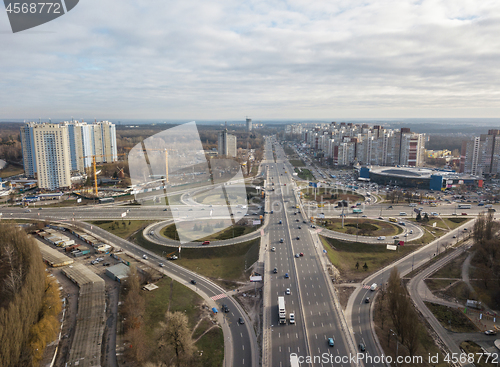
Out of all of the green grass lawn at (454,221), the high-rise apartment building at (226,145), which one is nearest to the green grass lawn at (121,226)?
the green grass lawn at (454,221)

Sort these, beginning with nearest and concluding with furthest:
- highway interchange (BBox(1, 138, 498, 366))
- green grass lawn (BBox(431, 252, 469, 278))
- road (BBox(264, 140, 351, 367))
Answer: road (BBox(264, 140, 351, 367)) → highway interchange (BBox(1, 138, 498, 366)) → green grass lawn (BBox(431, 252, 469, 278))

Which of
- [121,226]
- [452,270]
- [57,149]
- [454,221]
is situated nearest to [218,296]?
[452,270]

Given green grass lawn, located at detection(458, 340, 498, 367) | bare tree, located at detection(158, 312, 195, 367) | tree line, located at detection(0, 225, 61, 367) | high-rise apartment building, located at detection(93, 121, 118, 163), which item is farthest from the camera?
high-rise apartment building, located at detection(93, 121, 118, 163)

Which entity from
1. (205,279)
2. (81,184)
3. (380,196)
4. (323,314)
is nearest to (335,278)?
(323,314)

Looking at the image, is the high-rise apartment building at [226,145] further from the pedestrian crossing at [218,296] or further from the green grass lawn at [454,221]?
the pedestrian crossing at [218,296]

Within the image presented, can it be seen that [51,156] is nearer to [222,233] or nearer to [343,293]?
[222,233]

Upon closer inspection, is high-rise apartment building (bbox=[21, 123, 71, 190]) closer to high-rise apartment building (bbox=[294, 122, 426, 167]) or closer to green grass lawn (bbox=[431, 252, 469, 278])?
green grass lawn (bbox=[431, 252, 469, 278])

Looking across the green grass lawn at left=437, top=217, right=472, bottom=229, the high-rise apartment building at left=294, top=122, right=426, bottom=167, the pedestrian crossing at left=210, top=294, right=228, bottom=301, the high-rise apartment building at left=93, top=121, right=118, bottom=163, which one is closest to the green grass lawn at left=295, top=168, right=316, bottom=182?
the high-rise apartment building at left=294, top=122, right=426, bottom=167
